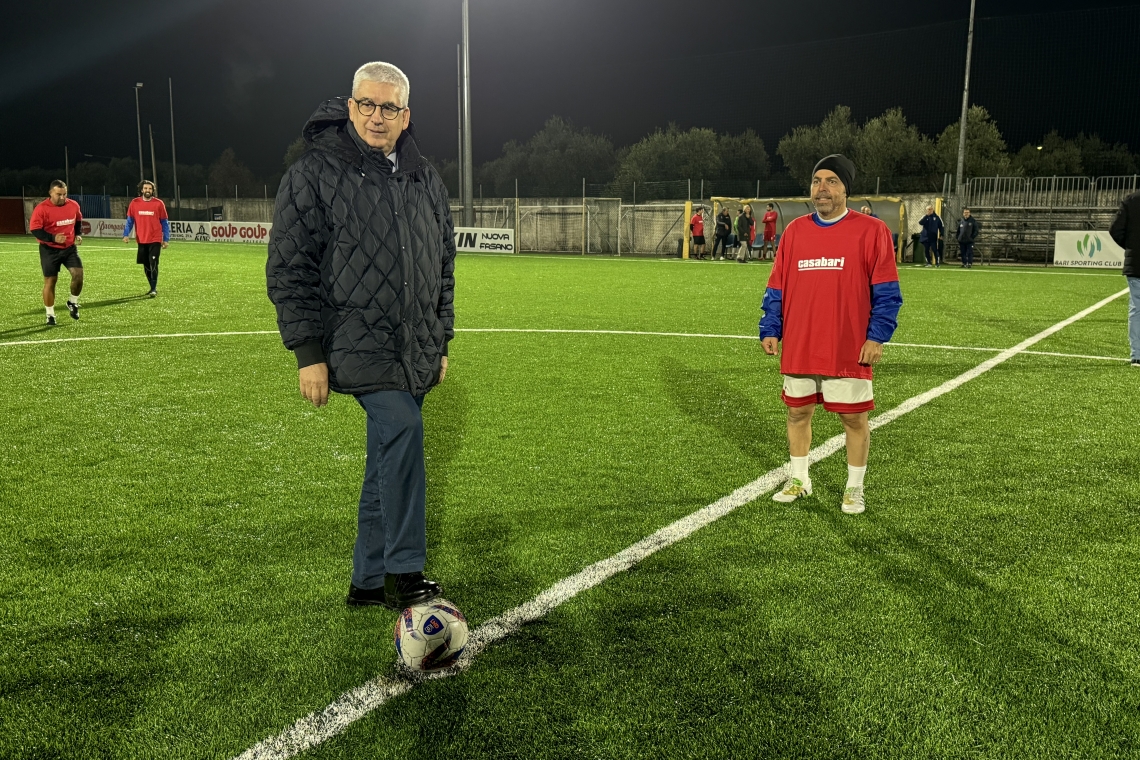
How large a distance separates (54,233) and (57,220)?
7.3 inches

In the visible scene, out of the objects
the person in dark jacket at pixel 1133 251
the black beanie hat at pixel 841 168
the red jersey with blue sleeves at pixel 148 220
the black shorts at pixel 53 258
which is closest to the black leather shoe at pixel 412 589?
the black beanie hat at pixel 841 168

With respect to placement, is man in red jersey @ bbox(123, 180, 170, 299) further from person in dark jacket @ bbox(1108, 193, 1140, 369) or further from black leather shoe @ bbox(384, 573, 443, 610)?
person in dark jacket @ bbox(1108, 193, 1140, 369)

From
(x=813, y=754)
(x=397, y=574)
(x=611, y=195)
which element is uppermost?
(x=611, y=195)

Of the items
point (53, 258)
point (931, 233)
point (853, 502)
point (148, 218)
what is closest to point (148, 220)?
point (148, 218)

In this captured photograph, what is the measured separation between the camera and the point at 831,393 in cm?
459

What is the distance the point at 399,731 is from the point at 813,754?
1.18 metres

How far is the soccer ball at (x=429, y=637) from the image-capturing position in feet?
9.56

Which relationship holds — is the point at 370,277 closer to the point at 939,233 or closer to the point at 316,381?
the point at 316,381

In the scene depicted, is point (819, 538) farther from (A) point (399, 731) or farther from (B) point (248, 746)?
(B) point (248, 746)

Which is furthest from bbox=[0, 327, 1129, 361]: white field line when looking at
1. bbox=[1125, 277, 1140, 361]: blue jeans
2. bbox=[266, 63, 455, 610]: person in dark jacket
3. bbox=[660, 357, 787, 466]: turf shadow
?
bbox=[266, 63, 455, 610]: person in dark jacket

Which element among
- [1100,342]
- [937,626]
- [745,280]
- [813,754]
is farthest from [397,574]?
[745,280]

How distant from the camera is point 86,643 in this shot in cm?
312

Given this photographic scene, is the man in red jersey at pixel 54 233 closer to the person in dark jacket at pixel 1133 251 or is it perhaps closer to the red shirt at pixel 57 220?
the red shirt at pixel 57 220

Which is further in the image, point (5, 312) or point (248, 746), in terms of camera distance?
point (5, 312)
